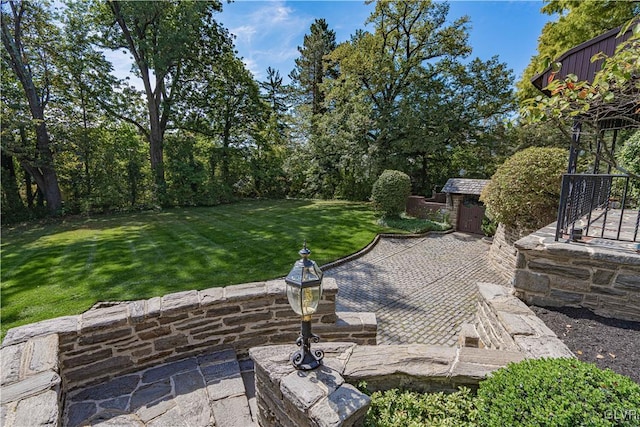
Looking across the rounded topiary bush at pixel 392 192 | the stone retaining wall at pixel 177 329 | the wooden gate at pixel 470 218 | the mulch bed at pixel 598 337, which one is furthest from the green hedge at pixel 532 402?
the wooden gate at pixel 470 218

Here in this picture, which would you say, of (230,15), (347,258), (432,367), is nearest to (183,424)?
(432,367)

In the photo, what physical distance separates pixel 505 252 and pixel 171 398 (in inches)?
295

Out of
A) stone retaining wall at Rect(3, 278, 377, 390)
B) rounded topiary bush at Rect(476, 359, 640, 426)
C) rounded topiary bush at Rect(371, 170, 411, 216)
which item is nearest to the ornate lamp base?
rounded topiary bush at Rect(476, 359, 640, 426)

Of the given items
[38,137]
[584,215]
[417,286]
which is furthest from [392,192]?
[38,137]

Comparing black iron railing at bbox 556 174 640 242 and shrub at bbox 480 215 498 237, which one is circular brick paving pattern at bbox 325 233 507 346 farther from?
black iron railing at bbox 556 174 640 242

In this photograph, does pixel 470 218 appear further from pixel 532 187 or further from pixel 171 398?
pixel 171 398

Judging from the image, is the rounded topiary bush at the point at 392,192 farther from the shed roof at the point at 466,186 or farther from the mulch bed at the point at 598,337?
the mulch bed at the point at 598,337

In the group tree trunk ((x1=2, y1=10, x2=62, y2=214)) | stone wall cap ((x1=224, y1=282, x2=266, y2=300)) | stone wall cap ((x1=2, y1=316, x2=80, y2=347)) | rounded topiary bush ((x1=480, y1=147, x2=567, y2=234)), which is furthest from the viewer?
tree trunk ((x1=2, y1=10, x2=62, y2=214))

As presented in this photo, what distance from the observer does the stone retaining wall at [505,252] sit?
6.61 meters

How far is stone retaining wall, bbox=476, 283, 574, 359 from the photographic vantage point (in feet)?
7.77

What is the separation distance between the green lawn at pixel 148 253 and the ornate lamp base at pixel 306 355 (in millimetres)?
4174

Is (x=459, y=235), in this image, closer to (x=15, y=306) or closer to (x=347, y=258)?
(x=347, y=258)

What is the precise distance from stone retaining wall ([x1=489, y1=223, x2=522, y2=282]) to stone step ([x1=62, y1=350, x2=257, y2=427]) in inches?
251

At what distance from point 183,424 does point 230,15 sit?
19.4 metres
